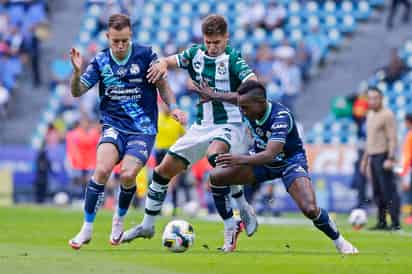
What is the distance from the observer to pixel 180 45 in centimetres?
3281

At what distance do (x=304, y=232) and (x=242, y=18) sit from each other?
16.7 metres

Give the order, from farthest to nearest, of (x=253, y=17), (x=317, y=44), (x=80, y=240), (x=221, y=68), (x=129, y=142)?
(x=253, y=17) → (x=317, y=44) → (x=129, y=142) → (x=221, y=68) → (x=80, y=240)

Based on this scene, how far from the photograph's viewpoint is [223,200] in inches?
508

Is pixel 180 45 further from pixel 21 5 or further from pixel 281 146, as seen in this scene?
pixel 281 146

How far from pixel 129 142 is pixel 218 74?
121 cm

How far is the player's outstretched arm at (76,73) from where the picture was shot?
12.6 metres

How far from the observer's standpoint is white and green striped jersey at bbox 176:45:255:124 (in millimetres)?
12984

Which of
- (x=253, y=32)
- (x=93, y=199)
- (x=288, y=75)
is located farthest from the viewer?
(x=253, y=32)

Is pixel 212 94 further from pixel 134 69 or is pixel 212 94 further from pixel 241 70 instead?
pixel 134 69

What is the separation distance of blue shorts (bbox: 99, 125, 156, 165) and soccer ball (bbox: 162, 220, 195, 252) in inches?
34.3

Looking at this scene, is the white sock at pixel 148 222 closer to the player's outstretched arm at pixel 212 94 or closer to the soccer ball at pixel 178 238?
→ the soccer ball at pixel 178 238

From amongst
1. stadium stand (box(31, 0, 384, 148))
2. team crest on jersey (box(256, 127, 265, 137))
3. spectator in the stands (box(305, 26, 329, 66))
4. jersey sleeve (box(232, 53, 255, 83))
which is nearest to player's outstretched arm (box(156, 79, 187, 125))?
jersey sleeve (box(232, 53, 255, 83))

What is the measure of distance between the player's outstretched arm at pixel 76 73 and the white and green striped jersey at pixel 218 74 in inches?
44.0

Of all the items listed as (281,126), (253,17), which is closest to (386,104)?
(253,17)
